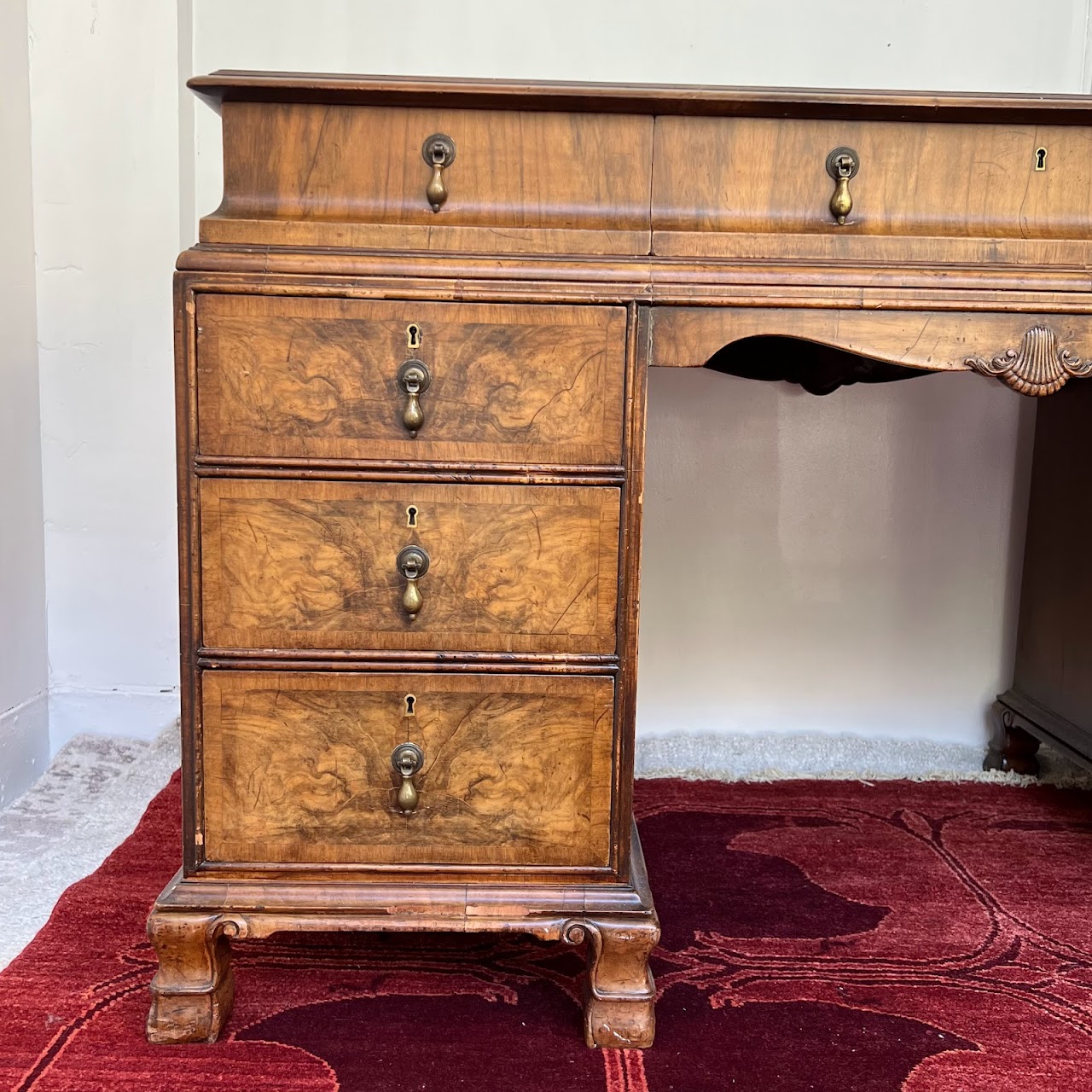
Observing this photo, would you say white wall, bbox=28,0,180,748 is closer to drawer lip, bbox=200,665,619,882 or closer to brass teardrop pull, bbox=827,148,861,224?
drawer lip, bbox=200,665,619,882

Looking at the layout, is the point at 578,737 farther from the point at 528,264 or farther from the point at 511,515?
the point at 528,264

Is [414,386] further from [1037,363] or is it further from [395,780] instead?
[1037,363]

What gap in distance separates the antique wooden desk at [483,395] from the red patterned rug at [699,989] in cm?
9

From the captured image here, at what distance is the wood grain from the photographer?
3.99 ft

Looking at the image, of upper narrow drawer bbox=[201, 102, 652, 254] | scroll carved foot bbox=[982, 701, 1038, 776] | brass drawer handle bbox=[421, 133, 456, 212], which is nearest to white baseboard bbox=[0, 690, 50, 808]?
upper narrow drawer bbox=[201, 102, 652, 254]

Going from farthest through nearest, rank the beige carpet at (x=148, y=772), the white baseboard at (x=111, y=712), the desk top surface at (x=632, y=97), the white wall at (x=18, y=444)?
the white baseboard at (x=111, y=712), the white wall at (x=18, y=444), the beige carpet at (x=148, y=772), the desk top surface at (x=632, y=97)

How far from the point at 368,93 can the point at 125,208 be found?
39.9 inches

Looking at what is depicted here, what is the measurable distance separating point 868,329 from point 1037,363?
193 millimetres

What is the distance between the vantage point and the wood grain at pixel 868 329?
121 cm

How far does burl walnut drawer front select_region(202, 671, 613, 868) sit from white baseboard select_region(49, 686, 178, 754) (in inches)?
37.2

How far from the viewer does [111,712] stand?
2121mm

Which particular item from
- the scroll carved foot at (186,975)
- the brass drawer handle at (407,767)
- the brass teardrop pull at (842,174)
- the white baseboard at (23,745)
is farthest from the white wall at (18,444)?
the brass teardrop pull at (842,174)

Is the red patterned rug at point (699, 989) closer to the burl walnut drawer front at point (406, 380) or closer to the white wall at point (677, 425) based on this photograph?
the white wall at point (677, 425)

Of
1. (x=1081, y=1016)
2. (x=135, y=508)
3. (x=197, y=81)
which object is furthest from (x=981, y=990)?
(x=135, y=508)
